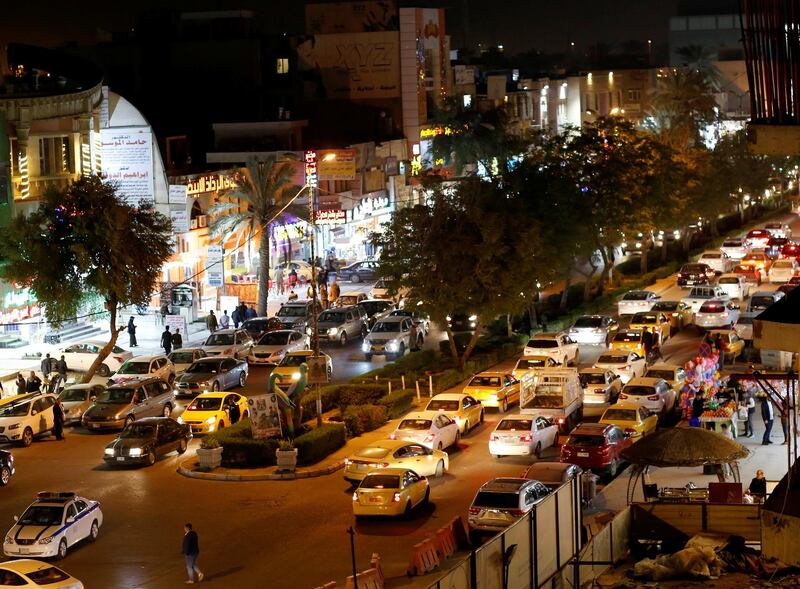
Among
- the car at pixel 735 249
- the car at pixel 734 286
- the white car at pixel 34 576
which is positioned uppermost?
the car at pixel 735 249

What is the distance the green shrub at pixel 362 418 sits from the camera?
1508 inches

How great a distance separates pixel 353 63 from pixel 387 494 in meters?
72.7

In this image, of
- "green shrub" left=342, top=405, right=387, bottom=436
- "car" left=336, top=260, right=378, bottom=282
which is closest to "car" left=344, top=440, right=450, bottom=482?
"green shrub" left=342, top=405, right=387, bottom=436

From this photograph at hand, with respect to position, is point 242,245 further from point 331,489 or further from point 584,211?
point 331,489

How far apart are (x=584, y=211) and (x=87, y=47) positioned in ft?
157

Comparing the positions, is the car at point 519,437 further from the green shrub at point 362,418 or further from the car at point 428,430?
the green shrub at point 362,418

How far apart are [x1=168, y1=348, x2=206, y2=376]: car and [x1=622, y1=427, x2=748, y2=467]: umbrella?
88.0 ft

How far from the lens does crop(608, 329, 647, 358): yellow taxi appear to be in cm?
4900

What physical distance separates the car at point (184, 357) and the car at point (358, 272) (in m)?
26.0

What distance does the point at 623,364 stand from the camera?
44469 mm

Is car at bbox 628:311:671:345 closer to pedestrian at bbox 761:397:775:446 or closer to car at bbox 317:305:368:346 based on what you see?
car at bbox 317:305:368:346

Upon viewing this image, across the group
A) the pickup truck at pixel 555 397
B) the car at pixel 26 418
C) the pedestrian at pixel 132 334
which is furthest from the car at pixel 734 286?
the car at pixel 26 418

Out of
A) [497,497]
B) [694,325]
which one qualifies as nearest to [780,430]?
[497,497]

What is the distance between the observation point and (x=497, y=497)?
2625 cm
